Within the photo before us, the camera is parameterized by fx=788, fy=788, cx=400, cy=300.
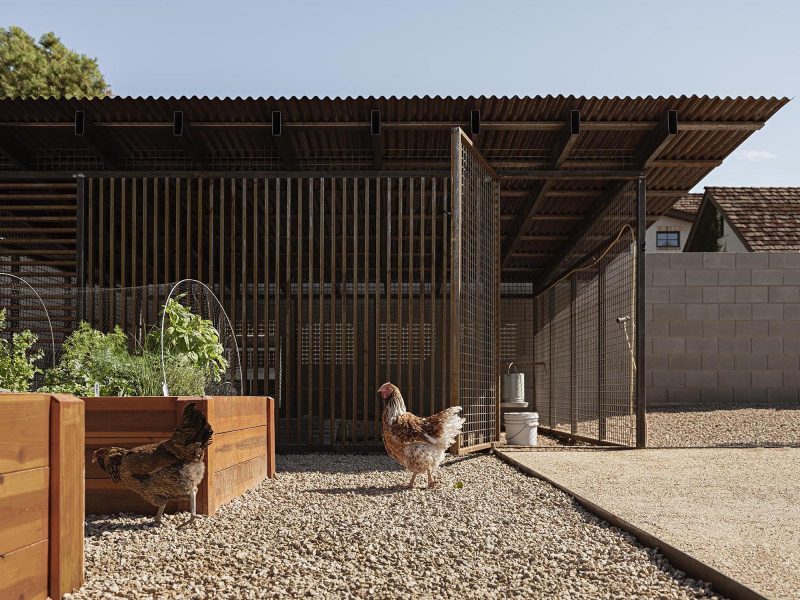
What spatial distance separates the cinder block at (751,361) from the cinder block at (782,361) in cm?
8

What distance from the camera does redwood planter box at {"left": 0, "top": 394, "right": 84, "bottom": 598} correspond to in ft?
8.48

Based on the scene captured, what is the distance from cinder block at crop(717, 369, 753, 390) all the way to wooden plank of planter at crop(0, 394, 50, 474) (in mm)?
10938

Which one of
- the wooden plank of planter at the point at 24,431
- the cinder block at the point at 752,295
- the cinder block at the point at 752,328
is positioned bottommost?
the wooden plank of planter at the point at 24,431

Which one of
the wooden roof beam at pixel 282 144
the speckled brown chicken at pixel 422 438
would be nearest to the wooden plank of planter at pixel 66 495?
the speckled brown chicken at pixel 422 438

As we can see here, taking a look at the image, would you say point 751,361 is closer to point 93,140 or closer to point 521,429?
point 521,429

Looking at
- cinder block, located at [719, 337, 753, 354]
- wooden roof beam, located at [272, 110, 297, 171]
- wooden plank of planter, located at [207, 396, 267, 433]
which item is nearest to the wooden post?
wooden plank of planter, located at [207, 396, 267, 433]

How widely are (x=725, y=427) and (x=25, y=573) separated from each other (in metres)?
9.13

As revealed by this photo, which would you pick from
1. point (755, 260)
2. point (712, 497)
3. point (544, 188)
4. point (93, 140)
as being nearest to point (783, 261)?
point (755, 260)

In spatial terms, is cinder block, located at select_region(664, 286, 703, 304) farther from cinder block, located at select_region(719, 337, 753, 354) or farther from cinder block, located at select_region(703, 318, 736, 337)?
cinder block, located at select_region(719, 337, 753, 354)

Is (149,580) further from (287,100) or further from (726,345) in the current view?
(726,345)

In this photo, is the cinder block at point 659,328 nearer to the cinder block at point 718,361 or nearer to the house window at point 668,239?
the cinder block at point 718,361

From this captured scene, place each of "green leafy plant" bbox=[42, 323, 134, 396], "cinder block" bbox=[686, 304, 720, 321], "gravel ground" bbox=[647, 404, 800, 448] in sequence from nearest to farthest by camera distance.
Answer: "green leafy plant" bbox=[42, 323, 134, 396], "gravel ground" bbox=[647, 404, 800, 448], "cinder block" bbox=[686, 304, 720, 321]

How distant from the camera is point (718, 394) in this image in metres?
11.9

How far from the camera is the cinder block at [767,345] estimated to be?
38.8ft
